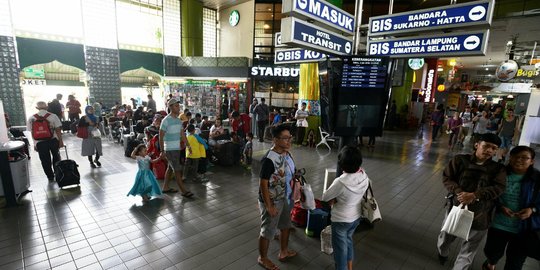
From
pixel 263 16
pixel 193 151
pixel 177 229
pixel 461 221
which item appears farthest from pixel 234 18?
pixel 461 221

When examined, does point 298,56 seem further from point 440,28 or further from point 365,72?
point 440,28

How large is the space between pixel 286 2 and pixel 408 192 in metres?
4.88

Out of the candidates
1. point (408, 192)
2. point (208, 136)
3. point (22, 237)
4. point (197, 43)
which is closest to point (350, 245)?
point (408, 192)

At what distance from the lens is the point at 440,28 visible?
3.40 meters

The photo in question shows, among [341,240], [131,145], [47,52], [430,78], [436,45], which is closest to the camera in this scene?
[341,240]

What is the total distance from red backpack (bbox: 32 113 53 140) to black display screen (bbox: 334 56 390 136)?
5684 millimetres

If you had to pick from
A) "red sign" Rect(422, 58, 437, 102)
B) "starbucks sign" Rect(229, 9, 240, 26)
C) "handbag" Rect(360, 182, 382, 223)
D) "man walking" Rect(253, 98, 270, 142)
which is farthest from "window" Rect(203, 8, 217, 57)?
"handbag" Rect(360, 182, 382, 223)

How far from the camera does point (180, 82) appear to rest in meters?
13.9

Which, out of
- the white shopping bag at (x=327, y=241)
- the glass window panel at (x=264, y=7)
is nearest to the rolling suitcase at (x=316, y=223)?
the white shopping bag at (x=327, y=241)

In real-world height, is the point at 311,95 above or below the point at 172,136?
above

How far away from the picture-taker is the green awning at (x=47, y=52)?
11.3m

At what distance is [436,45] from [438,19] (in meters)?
0.32

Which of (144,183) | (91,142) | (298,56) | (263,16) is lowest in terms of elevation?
(144,183)

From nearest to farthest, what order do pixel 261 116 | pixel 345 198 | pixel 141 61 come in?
pixel 345 198 → pixel 261 116 → pixel 141 61
